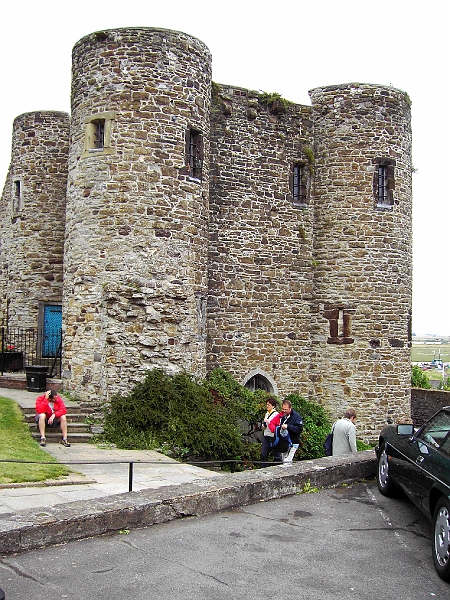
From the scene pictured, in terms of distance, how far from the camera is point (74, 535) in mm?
6129

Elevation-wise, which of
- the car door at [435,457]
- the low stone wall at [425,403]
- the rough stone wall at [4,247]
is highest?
the rough stone wall at [4,247]

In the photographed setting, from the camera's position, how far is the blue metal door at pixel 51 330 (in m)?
19.5

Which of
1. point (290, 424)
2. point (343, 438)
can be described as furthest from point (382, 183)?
point (343, 438)

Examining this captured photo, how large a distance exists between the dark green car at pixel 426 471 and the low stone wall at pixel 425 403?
18.7m

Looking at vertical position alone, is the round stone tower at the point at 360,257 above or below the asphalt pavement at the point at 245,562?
above

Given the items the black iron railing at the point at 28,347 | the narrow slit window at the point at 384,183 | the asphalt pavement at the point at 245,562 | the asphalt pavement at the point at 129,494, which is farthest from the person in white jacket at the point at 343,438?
the black iron railing at the point at 28,347

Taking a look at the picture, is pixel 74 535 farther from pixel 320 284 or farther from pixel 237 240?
pixel 320 284

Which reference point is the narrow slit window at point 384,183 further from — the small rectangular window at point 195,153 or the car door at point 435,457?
the car door at point 435,457

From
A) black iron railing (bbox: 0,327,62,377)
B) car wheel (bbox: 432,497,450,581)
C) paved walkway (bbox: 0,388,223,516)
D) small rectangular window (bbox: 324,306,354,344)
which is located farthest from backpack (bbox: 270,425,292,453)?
black iron railing (bbox: 0,327,62,377)

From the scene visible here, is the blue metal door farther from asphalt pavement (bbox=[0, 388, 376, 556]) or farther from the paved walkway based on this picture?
asphalt pavement (bbox=[0, 388, 376, 556])

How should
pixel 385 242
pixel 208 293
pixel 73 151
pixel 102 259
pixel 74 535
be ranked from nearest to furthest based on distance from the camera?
pixel 74 535
pixel 102 259
pixel 73 151
pixel 208 293
pixel 385 242

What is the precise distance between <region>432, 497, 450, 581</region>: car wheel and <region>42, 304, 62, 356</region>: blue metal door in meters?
15.0

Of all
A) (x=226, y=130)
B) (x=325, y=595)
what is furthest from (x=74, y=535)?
(x=226, y=130)

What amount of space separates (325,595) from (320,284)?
→ 1456 centimetres
